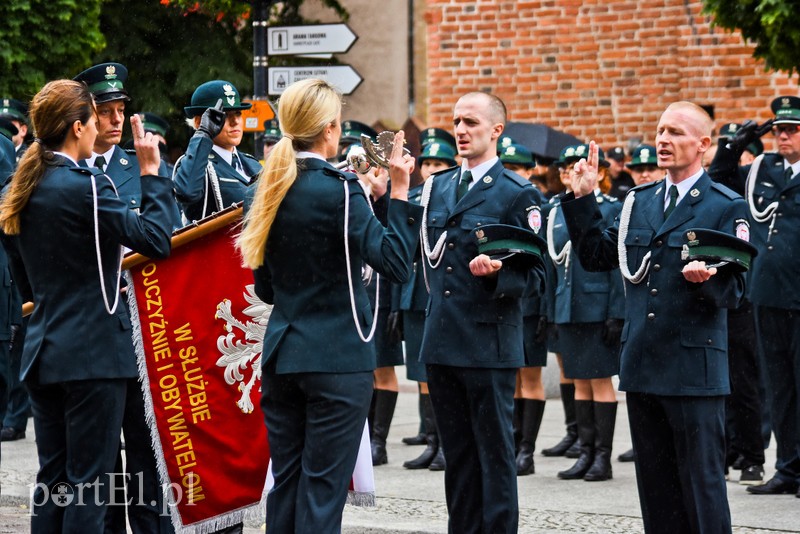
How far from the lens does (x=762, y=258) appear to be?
350 inches

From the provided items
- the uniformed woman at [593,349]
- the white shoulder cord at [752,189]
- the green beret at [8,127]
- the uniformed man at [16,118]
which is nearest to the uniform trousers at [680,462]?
the uniformed woman at [593,349]

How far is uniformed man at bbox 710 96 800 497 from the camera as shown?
865 centimetres

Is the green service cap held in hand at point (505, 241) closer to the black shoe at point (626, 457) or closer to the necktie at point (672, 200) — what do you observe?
the necktie at point (672, 200)

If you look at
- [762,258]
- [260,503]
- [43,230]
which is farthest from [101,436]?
[762,258]

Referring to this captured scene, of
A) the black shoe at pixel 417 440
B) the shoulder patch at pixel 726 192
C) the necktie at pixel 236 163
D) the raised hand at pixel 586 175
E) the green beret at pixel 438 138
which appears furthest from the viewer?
the black shoe at pixel 417 440

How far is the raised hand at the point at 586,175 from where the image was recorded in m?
6.22

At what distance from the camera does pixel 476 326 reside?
657 cm

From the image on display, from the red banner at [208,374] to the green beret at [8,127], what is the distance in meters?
3.53

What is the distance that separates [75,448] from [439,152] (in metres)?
5.36

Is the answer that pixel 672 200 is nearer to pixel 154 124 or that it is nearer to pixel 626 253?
pixel 626 253

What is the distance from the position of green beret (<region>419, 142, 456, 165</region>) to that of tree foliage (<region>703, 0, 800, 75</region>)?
222cm

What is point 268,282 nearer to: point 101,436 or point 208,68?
point 101,436

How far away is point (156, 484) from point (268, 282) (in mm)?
1515

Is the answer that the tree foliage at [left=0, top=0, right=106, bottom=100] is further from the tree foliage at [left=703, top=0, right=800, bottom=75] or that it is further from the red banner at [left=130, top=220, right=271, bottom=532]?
the red banner at [left=130, top=220, right=271, bottom=532]
